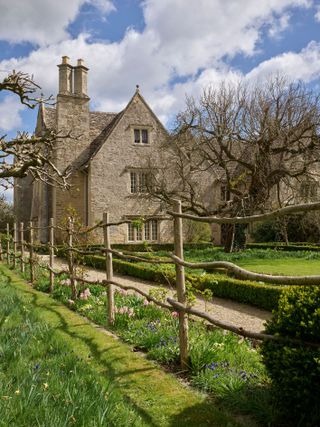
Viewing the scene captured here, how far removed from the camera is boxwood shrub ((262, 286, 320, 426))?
2.84m

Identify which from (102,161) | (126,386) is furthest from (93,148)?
(126,386)

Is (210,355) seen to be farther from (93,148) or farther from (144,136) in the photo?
(93,148)

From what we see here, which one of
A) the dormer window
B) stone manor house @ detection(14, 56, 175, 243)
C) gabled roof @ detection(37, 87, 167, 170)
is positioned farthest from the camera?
the dormer window

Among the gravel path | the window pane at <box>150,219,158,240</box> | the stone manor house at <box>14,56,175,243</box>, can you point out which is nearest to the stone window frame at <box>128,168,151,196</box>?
the stone manor house at <box>14,56,175,243</box>

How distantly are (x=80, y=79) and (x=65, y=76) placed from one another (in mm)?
1007

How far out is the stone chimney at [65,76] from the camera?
27469mm

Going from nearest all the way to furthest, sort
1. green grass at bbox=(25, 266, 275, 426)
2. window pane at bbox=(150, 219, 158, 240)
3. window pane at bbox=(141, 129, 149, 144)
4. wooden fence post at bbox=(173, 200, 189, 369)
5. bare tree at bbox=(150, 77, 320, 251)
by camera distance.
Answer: green grass at bbox=(25, 266, 275, 426) < wooden fence post at bbox=(173, 200, 189, 369) < bare tree at bbox=(150, 77, 320, 251) < window pane at bbox=(150, 219, 158, 240) < window pane at bbox=(141, 129, 149, 144)

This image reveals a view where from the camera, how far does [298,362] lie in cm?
289

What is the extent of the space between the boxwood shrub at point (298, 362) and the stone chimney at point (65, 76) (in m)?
26.9

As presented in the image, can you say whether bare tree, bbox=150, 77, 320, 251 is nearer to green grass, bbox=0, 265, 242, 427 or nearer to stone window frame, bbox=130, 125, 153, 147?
stone window frame, bbox=130, 125, 153, 147

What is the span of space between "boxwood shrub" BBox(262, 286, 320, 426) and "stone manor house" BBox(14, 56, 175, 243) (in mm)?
22605

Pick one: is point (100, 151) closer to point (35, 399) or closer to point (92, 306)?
point (92, 306)

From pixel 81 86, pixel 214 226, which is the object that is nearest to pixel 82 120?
pixel 81 86

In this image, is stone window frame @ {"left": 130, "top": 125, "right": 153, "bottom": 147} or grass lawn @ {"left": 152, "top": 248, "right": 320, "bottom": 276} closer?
grass lawn @ {"left": 152, "top": 248, "right": 320, "bottom": 276}
